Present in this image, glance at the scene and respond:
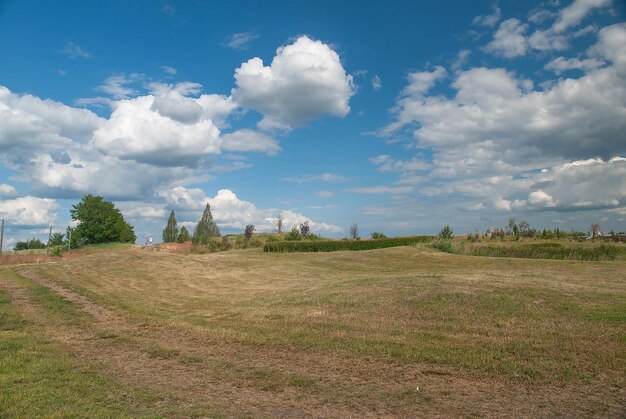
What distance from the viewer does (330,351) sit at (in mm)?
7871

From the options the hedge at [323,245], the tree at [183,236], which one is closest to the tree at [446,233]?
the hedge at [323,245]

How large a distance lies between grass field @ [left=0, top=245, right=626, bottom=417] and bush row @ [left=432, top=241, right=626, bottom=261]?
13874 millimetres

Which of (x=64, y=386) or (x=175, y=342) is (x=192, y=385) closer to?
(x=64, y=386)

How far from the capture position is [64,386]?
604 centimetres

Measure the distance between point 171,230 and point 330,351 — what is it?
50.8 m

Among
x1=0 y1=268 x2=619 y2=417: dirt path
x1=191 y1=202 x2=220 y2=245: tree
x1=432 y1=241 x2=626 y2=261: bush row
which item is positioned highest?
x1=191 y1=202 x2=220 y2=245: tree

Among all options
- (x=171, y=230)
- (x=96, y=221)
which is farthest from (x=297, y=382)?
(x=96, y=221)

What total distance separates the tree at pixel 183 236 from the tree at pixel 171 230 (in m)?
1.00

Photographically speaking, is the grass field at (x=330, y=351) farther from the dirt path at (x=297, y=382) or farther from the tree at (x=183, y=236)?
the tree at (x=183, y=236)

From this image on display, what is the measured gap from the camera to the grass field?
550 centimetres

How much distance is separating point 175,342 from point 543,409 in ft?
20.6

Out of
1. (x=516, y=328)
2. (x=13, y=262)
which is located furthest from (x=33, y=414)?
(x=13, y=262)

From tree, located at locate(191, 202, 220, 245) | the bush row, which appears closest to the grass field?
the bush row

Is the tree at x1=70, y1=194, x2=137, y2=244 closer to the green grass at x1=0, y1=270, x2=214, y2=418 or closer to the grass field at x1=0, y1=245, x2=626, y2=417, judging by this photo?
the grass field at x1=0, y1=245, x2=626, y2=417
